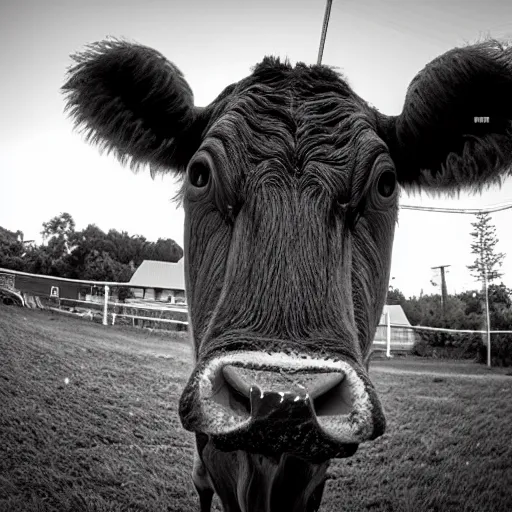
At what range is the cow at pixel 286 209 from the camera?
0.94 metres

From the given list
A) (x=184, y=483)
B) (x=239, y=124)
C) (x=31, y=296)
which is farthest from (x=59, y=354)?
(x=239, y=124)

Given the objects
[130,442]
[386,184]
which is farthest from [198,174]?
[130,442]

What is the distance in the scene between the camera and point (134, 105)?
218 cm

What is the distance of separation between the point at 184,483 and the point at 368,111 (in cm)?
292

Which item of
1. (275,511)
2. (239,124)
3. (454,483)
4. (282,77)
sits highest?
(282,77)

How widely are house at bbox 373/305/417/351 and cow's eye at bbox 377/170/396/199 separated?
7.88ft

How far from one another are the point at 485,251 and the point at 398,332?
4.49 ft

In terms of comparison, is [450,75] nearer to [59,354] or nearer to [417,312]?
[417,312]

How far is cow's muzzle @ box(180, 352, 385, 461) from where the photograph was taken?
0.85 m

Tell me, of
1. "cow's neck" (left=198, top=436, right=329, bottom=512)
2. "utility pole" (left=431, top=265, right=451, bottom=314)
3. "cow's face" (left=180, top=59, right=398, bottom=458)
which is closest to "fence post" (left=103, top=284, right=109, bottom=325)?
"cow's face" (left=180, top=59, right=398, bottom=458)

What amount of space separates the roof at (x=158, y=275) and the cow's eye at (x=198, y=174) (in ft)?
5.57

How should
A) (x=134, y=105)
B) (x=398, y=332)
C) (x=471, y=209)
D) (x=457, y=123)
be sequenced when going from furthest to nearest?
(x=471, y=209) < (x=398, y=332) < (x=134, y=105) < (x=457, y=123)

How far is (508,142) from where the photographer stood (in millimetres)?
2096

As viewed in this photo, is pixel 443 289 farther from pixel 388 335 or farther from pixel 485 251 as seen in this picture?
pixel 388 335
